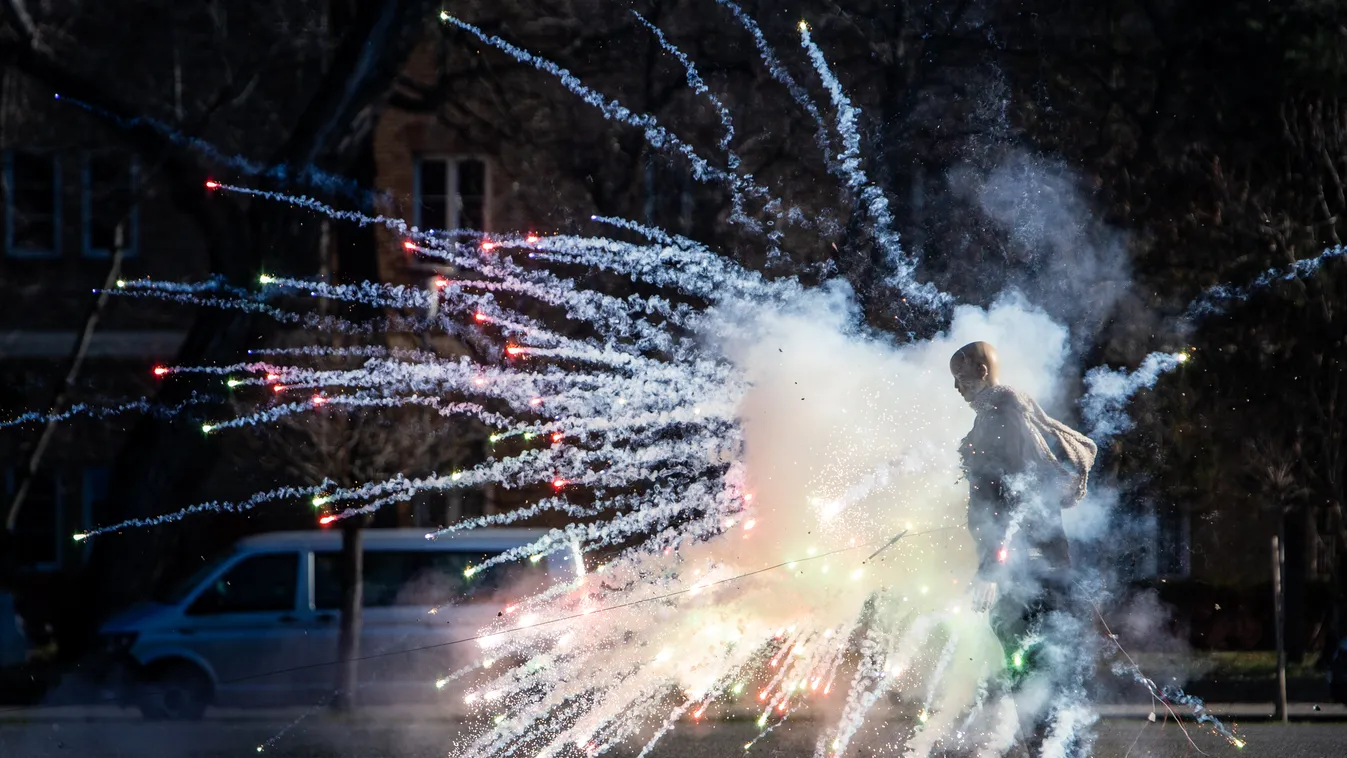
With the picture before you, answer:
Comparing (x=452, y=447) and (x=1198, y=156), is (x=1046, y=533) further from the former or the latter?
(x=1198, y=156)

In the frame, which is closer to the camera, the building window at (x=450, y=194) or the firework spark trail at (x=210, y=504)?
the firework spark trail at (x=210, y=504)

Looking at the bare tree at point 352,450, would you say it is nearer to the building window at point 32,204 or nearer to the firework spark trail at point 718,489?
the firework spark trail at point 718,489

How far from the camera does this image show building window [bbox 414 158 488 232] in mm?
16188

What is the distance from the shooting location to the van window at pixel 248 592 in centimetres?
1248

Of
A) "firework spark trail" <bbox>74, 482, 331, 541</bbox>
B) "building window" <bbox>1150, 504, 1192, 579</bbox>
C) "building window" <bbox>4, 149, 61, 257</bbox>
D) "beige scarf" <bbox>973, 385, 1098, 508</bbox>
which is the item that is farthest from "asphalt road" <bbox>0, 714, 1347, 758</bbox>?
"building window" <bbox>4, 149, 61, 257</bbox>

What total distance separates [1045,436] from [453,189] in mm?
10823

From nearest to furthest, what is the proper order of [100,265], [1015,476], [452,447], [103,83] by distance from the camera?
[1015,476]
[452,447]
[103,83]
[100,265]

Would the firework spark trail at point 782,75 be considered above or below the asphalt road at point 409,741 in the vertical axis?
above

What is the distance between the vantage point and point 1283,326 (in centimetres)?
1486

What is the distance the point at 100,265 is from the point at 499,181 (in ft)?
22.4

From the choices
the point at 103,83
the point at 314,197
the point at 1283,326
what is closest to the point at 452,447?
the point at 314,197

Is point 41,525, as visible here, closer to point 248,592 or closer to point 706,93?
point 248,592

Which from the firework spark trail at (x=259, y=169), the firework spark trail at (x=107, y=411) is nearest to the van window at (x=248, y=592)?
the firework spark trail at (x=107, y=411)

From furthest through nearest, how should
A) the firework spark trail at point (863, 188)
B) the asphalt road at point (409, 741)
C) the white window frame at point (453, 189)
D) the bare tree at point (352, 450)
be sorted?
the white window frame at point (453, 189), the firework spark trail at point (863, 188), the bare tree at point (352, 450), the asphalt road at point (409, 741)
